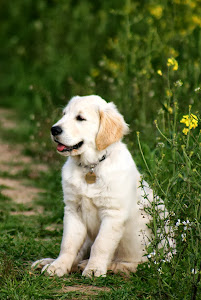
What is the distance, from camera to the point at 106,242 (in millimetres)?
3916

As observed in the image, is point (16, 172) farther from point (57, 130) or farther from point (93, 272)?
point (93, 272)

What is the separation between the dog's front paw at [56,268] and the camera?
3.79 meters

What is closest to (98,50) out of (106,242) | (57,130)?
(57,130)

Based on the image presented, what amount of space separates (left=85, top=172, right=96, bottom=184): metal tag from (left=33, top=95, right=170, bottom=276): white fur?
0.02 meters

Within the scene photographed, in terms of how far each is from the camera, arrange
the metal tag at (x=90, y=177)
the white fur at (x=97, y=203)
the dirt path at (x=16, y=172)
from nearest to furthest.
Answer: the white fur at (x=97, y=203) → the metal tag at (x=90, y=177) → the dirt path at (x=16, y=172)

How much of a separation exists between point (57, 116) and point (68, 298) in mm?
3766

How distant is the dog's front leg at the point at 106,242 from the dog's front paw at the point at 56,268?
0.47 ft

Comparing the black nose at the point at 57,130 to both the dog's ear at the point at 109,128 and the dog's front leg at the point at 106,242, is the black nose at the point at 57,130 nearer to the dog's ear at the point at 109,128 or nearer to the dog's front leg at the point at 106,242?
the dog's ear at the point at 109,128

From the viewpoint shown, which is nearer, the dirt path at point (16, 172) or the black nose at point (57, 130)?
the black nose at point (57, 130)

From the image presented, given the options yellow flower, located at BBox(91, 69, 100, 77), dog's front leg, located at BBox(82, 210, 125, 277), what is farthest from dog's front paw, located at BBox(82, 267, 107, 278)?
yellow flower, located at BBox(91, 69, 100, 77)

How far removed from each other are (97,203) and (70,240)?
33 centimetres

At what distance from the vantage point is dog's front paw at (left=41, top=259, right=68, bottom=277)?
149 inches

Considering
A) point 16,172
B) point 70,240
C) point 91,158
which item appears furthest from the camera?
point 16,172

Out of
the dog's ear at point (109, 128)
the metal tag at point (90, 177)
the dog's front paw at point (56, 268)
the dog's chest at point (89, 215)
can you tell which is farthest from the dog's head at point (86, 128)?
the dog's front paw at point (56, 268)
